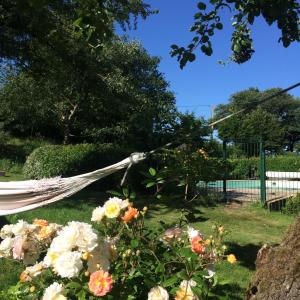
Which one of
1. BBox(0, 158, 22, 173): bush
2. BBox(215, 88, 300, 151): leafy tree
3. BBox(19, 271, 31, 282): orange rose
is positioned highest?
BBox(215, 88, 300, 151): leafy tree

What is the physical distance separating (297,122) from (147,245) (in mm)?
68654

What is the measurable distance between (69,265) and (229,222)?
Answer: 7.52 m

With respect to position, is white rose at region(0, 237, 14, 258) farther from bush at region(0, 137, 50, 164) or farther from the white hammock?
bush at region(0, 137, 50, 164)

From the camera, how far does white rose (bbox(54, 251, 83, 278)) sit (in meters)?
1.95

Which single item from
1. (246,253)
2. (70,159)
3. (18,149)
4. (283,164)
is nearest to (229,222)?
(246,253)

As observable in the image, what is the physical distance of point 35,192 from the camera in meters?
4.64

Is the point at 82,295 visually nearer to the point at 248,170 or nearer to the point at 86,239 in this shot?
the point at 86,239

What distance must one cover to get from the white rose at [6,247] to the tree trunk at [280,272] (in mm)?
1183

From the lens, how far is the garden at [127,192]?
2.16 m

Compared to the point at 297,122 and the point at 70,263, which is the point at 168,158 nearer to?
the point at 70,263

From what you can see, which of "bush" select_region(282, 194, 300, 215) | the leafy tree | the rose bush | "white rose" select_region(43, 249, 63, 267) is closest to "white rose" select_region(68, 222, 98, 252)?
the rose bush

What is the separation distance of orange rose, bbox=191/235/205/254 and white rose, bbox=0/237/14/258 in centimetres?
90

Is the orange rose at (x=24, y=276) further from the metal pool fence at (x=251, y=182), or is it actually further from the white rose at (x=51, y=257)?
the metal pool fence at (x=251, y=182)

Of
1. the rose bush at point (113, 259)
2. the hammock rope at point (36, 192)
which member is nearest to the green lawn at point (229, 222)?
the hammock rope at point (36, 192)
